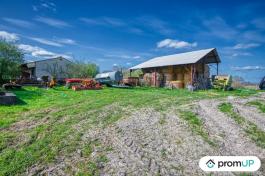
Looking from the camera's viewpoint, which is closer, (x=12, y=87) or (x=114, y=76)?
(x=12, y=87)

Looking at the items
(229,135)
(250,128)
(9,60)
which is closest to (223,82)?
(250,128)

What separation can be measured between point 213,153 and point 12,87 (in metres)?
16.1

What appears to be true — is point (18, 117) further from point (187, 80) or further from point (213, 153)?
point (187, 80)

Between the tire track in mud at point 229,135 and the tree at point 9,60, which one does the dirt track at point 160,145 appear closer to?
the tire track in mud at point 229,135

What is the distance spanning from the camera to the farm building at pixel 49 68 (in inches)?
1325

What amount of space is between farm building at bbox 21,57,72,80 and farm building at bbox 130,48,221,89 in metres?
15.3

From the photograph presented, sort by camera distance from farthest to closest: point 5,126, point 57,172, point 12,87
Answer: point 12,87, point 5,126, point 57,172

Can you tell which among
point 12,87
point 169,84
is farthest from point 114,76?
point 12,87

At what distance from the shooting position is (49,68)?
112 ft

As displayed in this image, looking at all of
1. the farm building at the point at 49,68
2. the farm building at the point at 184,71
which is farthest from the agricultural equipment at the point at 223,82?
the farm building at the point at 49,68

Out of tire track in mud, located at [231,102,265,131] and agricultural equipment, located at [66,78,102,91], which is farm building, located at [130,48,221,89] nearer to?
agricultural equipment, located at [66,78,102,91]

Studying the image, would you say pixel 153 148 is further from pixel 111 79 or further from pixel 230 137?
pixel 111 79

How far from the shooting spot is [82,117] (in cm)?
678

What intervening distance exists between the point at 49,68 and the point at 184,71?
21242 mm
